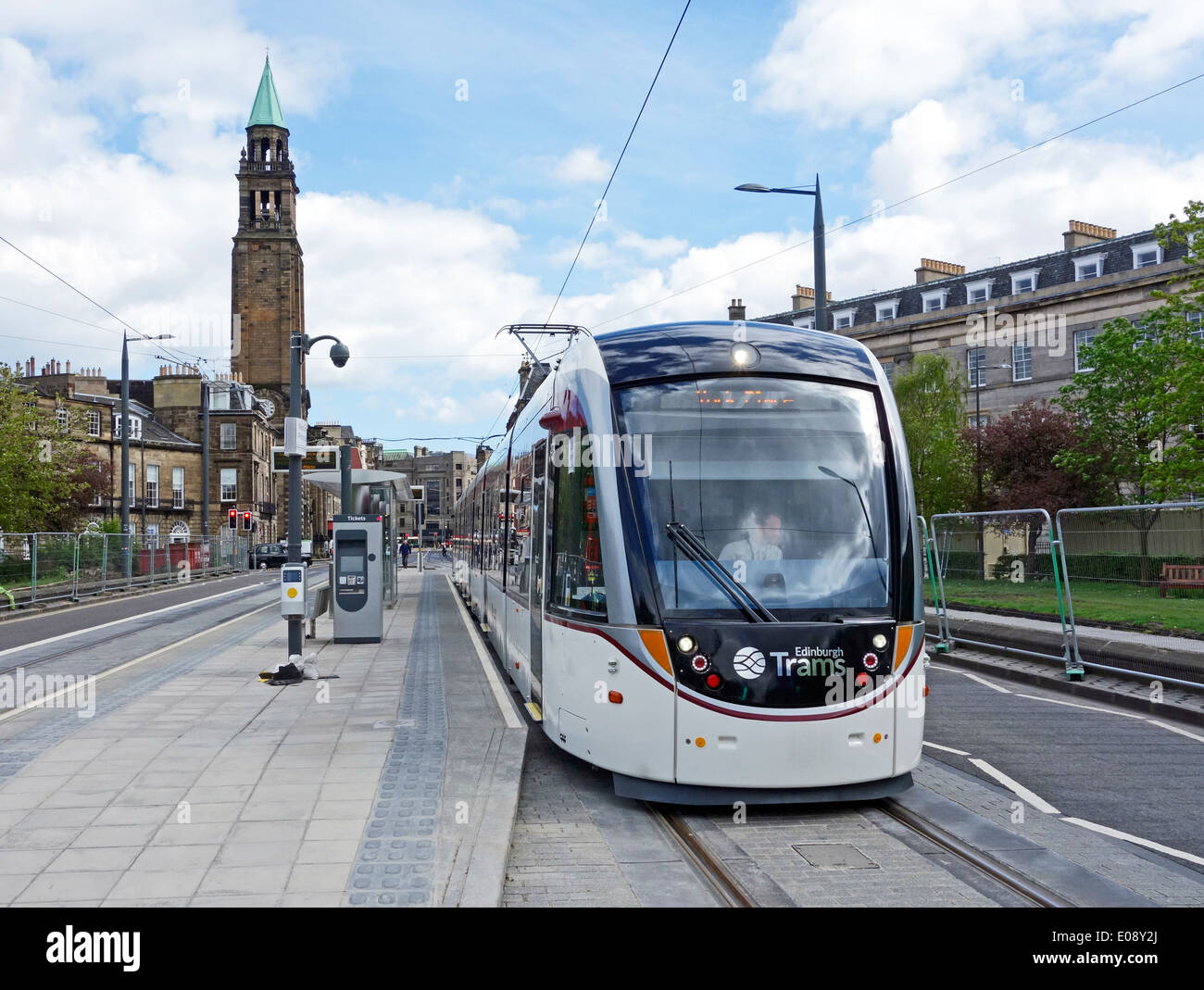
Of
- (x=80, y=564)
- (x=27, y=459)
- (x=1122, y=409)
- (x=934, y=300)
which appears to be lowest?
(x=80, y=564)

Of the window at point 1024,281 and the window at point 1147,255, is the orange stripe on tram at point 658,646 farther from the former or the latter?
the window at point 1024,281

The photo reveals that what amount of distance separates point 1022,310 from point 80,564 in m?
42.7

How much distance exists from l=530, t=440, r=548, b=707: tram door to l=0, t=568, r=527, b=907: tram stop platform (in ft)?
1.50

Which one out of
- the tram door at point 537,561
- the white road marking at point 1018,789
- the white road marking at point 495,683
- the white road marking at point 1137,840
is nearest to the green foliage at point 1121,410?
the white road marking at point 495,683

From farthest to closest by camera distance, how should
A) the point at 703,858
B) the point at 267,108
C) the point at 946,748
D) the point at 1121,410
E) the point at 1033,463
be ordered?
1. the point at 267,108
2. the point at 1033,463
3. the point at 1121,410
4. the point at 946,748
5. the point at 703,858

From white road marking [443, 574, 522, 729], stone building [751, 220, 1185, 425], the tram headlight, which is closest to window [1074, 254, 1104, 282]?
stone building [751, 220, 1185, 425]

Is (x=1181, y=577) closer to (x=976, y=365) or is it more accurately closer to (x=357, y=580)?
(x=357, y=580)

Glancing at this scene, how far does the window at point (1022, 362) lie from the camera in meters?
53.6

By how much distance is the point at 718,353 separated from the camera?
25.5 feet

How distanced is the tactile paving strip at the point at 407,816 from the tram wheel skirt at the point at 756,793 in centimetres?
130

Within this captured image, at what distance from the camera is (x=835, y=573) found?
7281 millimetres

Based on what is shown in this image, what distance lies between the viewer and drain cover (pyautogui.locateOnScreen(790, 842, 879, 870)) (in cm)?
596

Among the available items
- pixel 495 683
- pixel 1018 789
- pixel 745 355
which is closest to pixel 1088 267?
pixel 495 683
